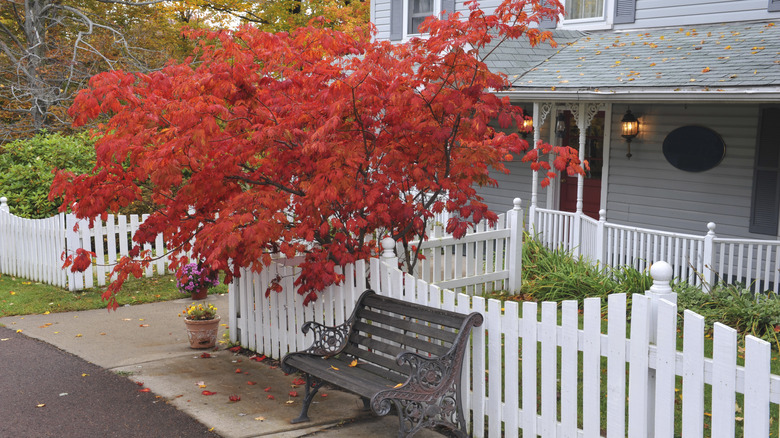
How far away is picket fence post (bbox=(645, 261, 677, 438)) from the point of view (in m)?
4.29

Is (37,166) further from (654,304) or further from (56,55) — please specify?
(654,304)

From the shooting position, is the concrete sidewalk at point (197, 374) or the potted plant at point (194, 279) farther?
the potted plant at point (194, 279)

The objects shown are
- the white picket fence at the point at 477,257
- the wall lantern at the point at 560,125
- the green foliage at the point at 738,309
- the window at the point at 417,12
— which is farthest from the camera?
the window at the point at 417,12

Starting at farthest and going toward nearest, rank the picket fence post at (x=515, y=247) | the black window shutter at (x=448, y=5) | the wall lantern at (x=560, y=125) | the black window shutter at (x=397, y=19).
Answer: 1. the black window shutter at (x=397, y=19)
2. the black window shutter at (x=448, y=5)
3. the wall lantern at (x=560, y=125)
4. the picket fence post at (x=515, y=247)

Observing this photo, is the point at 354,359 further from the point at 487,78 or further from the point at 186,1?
the point at 186,1

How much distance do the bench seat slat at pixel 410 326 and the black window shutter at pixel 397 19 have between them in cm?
1108

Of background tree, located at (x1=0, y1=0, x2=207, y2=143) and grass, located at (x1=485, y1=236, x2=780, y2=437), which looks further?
background tree, located at (x1=0, y1=0, x2=207, y2=143)

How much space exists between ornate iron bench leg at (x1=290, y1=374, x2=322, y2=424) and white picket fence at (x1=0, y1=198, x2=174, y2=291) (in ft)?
17.3

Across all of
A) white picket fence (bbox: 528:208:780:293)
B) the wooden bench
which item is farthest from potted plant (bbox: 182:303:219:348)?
white picket fence (bbox: 528:208:780:293)

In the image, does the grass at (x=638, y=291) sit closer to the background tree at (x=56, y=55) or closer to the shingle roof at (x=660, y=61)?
the shingle roof at (x=660, y=61)

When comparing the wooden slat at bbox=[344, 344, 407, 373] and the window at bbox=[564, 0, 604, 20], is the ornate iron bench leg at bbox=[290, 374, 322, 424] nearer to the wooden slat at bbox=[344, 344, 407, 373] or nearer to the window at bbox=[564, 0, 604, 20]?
the wooden slat at bbox=[344, 344, 407, 373]

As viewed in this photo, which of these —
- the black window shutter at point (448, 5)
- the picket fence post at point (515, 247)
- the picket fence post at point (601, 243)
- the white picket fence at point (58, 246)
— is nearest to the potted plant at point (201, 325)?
the white picket fence at point (58, 246)

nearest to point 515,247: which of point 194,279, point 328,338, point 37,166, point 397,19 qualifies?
point 194,279

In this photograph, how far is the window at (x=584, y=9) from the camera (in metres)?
13.7
